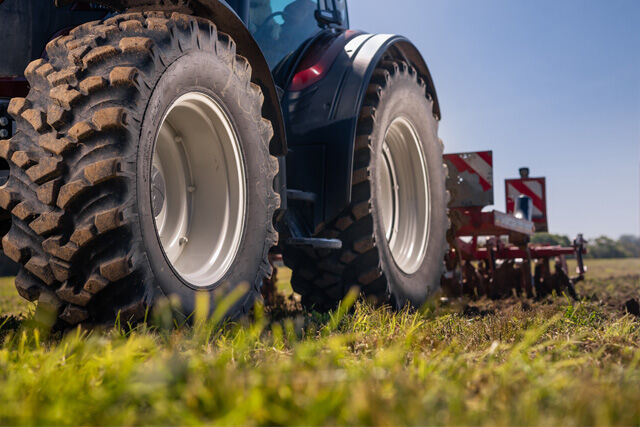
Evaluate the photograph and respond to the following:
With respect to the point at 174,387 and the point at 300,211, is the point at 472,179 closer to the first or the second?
the point at 300,211

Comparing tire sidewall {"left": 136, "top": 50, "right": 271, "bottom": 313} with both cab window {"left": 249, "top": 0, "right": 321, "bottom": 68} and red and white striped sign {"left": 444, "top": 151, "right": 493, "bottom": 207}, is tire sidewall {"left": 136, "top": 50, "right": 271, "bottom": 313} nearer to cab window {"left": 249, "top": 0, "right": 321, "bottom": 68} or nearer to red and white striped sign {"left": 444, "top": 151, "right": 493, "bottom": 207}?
cab window {"left": 249, "top": 0, "right": 321, "bottom": 68}

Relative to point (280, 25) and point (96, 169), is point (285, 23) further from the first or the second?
point (96, 169)

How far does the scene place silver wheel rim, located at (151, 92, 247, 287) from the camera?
2482 millimetres

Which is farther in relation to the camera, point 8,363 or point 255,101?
point 255,101

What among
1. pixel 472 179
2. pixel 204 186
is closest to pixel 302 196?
pixel 204 186

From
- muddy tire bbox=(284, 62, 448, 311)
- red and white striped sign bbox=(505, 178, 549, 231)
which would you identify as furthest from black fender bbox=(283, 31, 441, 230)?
red and white striped sign bbox=(505, 178, 549, 231)

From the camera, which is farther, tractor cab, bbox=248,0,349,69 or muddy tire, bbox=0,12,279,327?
tractor cab, bbox=248,0,349,69

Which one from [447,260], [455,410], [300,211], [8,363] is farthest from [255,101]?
[447,260]

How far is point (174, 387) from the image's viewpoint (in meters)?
1.13

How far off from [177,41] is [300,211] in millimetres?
1280

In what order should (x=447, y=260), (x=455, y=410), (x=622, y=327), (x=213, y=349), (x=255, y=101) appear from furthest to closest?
(x=447, y=260) → (x=255, y=101) → (x=622, y=327) → (x=213, y=349) → (x=455, y=410)

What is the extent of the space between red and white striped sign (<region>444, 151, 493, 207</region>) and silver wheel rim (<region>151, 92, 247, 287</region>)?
3413 millimetres

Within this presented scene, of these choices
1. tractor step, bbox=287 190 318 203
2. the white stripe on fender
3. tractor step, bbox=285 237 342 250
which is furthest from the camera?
the white stripe on fender

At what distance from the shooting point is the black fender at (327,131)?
10.3ft
